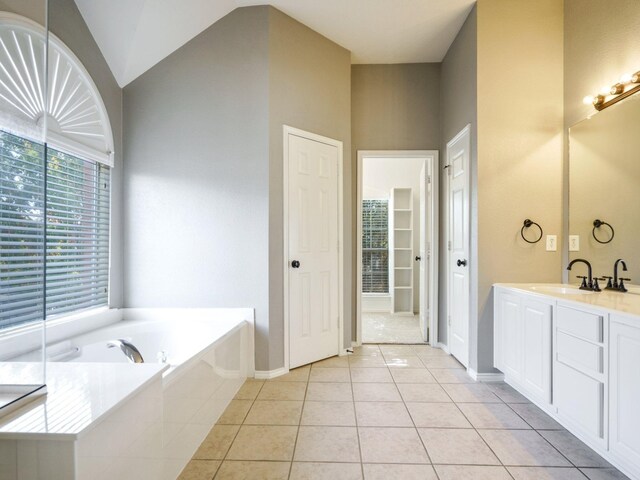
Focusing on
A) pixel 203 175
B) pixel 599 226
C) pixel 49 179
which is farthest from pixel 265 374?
pixel 599 226

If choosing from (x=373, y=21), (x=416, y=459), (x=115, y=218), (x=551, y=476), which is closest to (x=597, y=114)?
(x=373, y=21)

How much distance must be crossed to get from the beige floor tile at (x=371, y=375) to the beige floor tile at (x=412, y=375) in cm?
6

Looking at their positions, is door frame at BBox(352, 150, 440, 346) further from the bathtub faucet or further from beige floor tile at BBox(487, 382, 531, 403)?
the bathtub faucet

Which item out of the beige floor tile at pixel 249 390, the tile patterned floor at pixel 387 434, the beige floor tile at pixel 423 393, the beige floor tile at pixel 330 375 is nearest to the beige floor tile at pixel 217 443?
the tile patterned floor at pixel 387 434

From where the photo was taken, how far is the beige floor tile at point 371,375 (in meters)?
2.67

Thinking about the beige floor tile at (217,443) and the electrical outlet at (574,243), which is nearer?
the beige floor tile at (217,443)

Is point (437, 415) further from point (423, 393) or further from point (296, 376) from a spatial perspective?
point (296, 376)

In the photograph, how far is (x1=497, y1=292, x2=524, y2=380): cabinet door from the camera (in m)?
2.29

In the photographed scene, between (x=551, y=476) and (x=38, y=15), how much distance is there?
2.93m

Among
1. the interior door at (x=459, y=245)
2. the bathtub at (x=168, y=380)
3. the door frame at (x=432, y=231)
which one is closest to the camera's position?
the bathtub at (x=168, y=380)

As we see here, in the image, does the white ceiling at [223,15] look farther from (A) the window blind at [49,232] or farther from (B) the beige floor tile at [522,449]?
(B) the beige floor tile at [522,449]

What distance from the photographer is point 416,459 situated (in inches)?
66.6

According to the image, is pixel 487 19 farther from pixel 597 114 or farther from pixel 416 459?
pixel 416 459

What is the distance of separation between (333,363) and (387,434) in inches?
45.4
